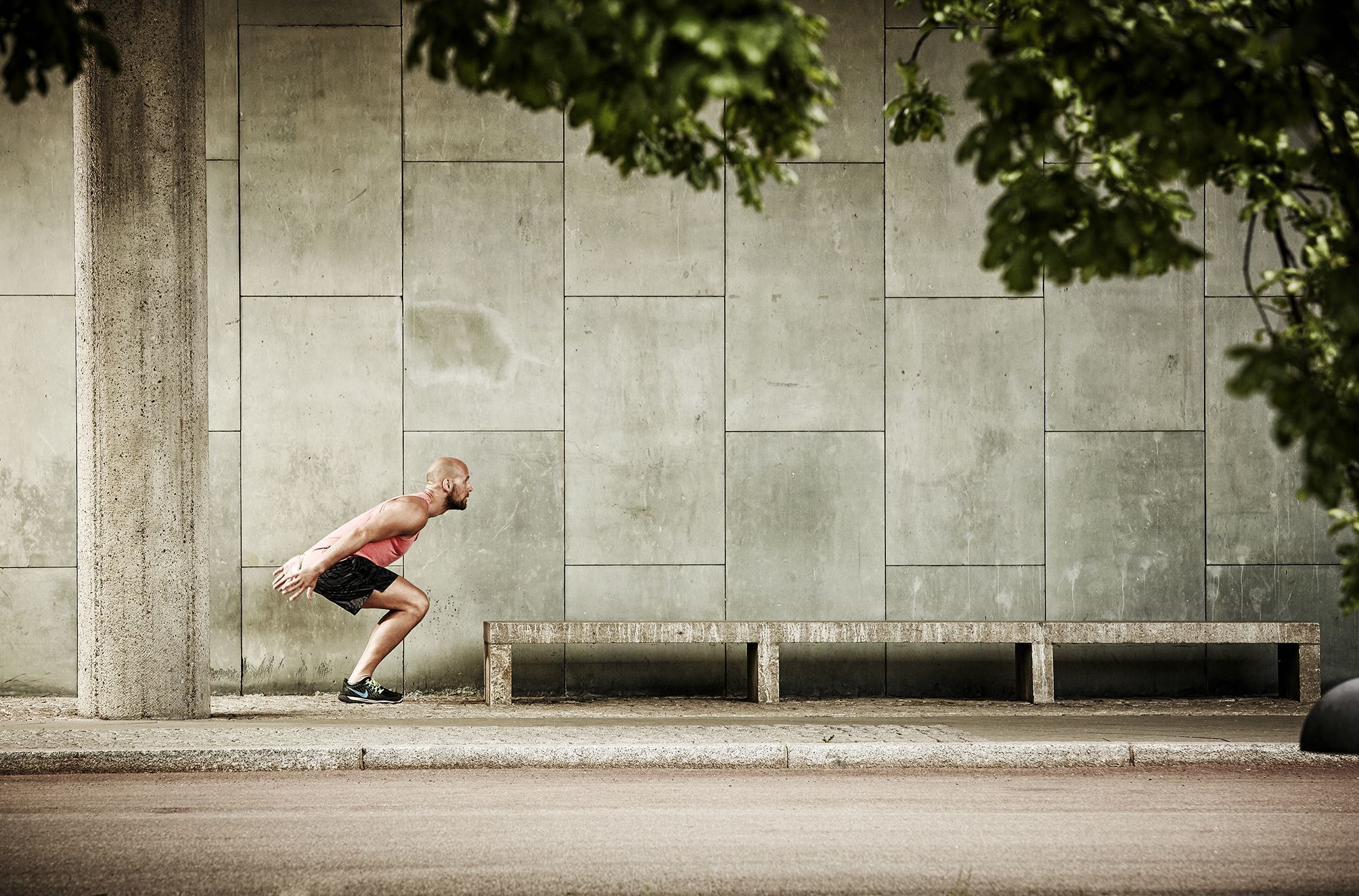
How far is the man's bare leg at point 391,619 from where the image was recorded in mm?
10344

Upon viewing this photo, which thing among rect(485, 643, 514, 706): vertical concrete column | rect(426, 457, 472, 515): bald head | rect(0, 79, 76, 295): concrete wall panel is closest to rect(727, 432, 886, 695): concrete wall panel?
rect(485, 643, 514, 706): vertical concrete column

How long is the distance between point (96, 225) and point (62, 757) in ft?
11.9

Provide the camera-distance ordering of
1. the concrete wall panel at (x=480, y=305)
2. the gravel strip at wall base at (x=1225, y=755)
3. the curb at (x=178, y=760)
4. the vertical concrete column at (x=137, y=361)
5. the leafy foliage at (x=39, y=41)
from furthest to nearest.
→ the concrete wall panel at (x=480, y=305) < the vertical concrete column at (x=137, y=361) < the gravel strip at wall base at (x=1225, y=755) < the curb at (x=178, y=760) < the leafy foliage at (x=39, y=41)

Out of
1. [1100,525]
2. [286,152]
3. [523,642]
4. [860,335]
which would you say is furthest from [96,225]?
[1100,525]

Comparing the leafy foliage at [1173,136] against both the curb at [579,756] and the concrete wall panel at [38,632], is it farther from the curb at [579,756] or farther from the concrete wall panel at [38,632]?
the concrete wall panel at [38,632]

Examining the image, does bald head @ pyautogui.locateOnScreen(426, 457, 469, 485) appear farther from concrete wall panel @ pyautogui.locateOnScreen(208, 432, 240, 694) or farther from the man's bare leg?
concrete wall panel @ pyautogui.locateOnScreen(208, 432, 240, 694)

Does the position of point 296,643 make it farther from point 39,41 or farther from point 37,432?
point 39,41

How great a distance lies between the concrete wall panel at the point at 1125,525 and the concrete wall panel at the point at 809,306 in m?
1.88

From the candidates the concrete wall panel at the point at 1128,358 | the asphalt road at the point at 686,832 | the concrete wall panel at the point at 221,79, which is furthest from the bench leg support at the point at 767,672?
the concrete wall panel at the point at 221,79

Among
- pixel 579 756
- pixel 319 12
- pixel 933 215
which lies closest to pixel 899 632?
pixel 579 756

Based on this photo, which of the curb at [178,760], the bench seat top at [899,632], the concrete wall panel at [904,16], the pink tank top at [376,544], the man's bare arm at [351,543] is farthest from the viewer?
the concrete wall panel at [904,16]

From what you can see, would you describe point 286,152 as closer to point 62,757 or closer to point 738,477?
point 738,477

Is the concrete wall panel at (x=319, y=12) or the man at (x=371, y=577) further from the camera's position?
the concrete wall panel at (x=319, y=12)

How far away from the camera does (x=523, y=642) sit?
10.4 metres
